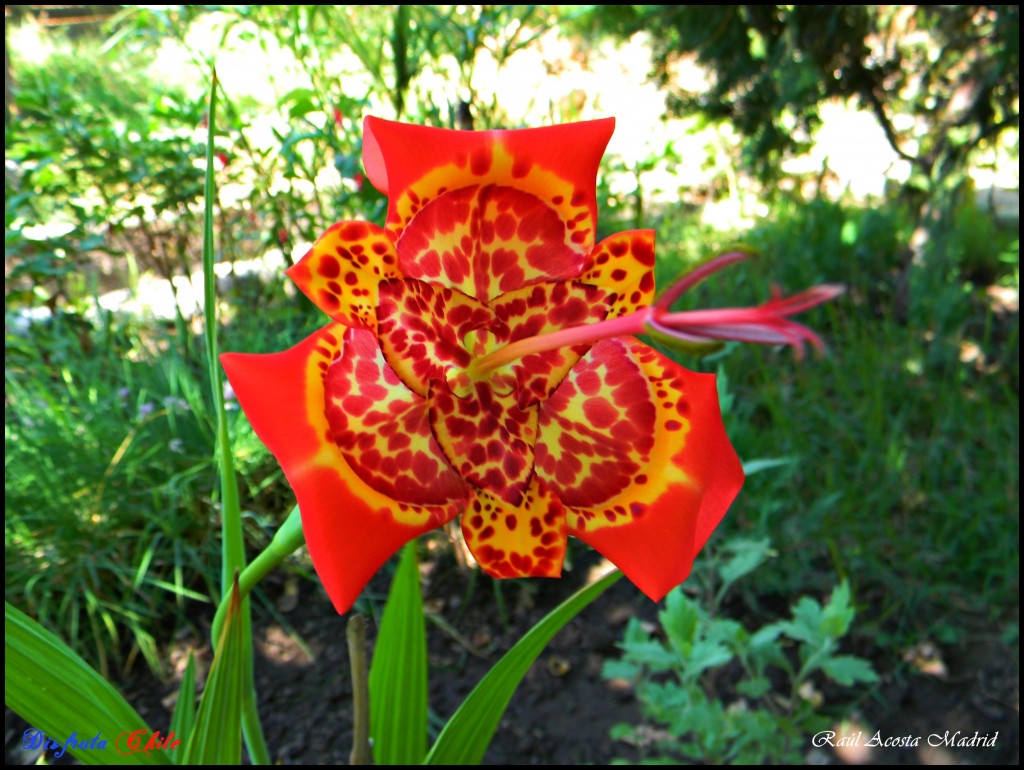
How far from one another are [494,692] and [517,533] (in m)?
0.24

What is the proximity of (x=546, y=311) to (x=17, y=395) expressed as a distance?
1708mm

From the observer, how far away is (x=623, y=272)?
44cm

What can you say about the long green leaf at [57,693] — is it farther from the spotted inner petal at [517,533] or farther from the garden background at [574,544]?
the garden background at [574,544]

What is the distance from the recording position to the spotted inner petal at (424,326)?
1.36ft

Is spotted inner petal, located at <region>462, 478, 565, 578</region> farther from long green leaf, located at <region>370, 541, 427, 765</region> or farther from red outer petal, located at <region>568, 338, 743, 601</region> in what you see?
long green leaf, located at <region>370, 541, 427, 765</region>

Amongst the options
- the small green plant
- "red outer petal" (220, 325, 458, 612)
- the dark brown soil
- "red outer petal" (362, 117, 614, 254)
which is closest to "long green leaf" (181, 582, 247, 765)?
"red outer petal" (220, 325, 458, 612)

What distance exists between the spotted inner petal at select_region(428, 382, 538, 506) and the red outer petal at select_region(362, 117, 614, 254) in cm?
10

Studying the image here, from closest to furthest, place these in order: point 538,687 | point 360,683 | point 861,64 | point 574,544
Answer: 1. point 360,683
2. point 538,687
3. point 574,544
4. point 861,64

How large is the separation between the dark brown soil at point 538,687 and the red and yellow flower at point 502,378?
38.3 inches

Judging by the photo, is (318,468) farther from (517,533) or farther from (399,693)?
(399,693)

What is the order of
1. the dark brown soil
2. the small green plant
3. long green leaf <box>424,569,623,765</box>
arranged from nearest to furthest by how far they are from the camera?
long green leaf <box>424,569,623,765</box> < the small green plant < the dark brown soil

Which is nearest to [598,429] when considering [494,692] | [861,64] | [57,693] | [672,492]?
[672,492]

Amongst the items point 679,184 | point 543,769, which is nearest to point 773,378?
point 543,769

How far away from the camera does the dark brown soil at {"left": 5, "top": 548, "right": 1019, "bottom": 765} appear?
1274mm
